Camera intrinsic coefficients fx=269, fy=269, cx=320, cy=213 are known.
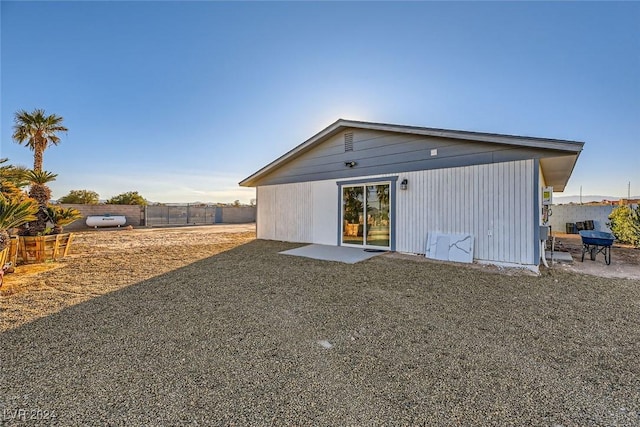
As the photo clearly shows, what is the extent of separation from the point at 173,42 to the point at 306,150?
5.11 meters

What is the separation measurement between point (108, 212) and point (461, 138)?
68.9 ft

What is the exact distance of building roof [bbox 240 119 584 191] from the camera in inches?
211

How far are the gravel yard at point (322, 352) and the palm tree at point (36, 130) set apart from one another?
8819 mm

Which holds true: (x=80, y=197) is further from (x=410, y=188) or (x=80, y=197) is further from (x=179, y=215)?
(x=410, y=188)

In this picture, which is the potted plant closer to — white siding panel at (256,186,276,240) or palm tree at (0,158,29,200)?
palm tree at (0,158,29,200)

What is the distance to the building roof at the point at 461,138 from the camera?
535 cm

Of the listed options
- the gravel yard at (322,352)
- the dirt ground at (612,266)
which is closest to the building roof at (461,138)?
the dirt ground at (612,266)

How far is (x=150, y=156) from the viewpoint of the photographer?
46.6ft

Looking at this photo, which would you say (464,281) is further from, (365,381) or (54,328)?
(54,328)

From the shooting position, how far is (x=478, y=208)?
6.40 m

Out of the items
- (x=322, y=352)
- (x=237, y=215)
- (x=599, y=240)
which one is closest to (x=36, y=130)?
(x=322, y=352)

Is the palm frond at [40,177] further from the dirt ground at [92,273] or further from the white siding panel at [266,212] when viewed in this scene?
the white siding panel at [266,212]

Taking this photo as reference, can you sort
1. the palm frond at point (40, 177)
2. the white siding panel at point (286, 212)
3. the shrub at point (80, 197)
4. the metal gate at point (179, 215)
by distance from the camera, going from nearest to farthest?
the palm frond at point (40, 177) < the white siding panel at point (286, 212) < the shrub at point (80, 197) < the metal gate at point (179, 215)

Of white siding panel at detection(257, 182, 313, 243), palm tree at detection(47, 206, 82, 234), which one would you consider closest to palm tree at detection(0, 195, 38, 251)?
palm tree at detection(47, 206, 82, 234)
